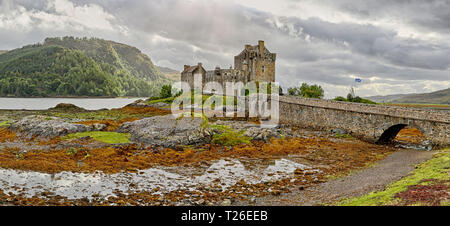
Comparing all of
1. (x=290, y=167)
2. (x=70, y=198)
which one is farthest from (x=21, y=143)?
(x=290, y=167)

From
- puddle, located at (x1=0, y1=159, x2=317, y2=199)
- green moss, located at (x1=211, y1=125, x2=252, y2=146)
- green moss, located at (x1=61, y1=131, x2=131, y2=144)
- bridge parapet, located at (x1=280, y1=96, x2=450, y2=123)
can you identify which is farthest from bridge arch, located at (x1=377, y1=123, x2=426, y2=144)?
green moss, located at (x1=61, y1=131, x2=131, y2=144)

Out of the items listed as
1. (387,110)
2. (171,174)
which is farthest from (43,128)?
(387,110)

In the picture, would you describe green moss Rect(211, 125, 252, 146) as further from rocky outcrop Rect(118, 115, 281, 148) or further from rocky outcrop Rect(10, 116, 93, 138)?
rocky outcrop Rect(10, 116, 93, 138)

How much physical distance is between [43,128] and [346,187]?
3177 cm

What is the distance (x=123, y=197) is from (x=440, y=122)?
3043cm

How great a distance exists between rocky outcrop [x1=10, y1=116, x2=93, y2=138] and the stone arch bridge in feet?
107

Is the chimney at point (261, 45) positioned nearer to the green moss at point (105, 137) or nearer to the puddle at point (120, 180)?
the green moss at point (105, 137)


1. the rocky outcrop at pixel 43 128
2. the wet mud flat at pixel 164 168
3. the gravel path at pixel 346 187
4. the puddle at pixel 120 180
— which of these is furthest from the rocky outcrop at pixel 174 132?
the gravel path at pixel 346 187

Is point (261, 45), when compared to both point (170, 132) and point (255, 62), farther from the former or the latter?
point (170, 132)

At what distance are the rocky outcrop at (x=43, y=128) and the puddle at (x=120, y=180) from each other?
14.3 m

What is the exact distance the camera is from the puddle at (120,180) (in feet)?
51.6

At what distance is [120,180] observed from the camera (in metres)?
18.2
